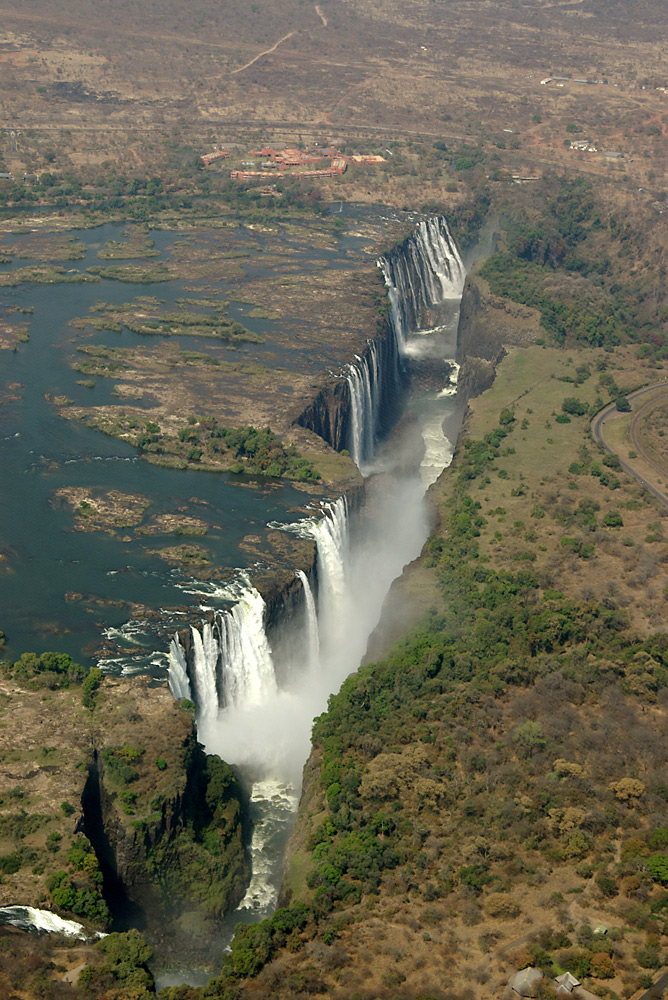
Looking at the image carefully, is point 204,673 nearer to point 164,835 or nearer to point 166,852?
point 164,835

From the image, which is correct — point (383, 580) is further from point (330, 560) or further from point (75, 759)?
point (75, 759)

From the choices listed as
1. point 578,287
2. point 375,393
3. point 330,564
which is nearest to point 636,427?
point 375,393

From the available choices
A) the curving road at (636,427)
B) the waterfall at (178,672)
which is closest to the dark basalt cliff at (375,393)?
the curving road at (636,427)

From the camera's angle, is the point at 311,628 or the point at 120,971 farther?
the point at 311,628

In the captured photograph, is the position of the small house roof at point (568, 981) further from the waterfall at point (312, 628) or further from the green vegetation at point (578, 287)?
the green vegetation at point (578, 287)

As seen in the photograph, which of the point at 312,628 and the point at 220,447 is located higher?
the point at 220,447

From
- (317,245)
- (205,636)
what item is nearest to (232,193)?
(317,245)
